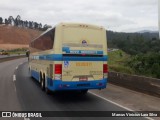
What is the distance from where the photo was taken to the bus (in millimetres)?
12656

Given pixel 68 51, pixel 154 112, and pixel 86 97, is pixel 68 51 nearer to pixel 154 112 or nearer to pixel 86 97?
pixel 86 97

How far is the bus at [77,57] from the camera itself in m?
12.7

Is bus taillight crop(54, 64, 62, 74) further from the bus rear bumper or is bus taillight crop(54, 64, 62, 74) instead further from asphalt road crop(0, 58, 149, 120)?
asphalt road crop(0, 58, 149, 120)

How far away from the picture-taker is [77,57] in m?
12.9

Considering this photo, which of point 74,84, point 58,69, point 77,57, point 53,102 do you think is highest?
point 77,57

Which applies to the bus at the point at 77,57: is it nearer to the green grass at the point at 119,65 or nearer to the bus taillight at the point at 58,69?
the bus taillight at the point at 58,69

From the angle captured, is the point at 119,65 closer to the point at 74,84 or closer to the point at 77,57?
the point at 77,57

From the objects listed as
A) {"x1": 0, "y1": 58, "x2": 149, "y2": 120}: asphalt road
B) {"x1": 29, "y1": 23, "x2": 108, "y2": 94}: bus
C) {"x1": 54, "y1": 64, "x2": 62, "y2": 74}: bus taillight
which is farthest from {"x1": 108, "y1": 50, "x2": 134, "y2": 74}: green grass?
{"x1": 54, "y1": 64, "x2": 62, "y2": 74}: bus taillight

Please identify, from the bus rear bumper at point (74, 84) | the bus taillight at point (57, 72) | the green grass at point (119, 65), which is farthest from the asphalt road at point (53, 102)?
the green grass at point (119, 65)

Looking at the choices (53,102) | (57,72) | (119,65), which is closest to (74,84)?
(57,72)

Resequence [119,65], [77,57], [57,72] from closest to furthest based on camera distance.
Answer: [57,72] < [77,57] < [119,65]

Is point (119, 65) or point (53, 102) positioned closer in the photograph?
point (53, 102)

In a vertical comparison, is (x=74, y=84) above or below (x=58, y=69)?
below

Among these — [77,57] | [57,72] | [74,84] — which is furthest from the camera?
→ [77,57]
